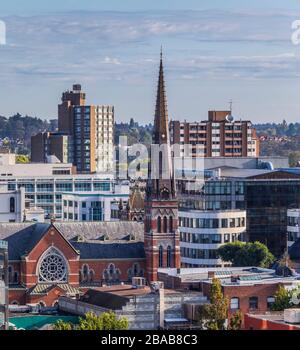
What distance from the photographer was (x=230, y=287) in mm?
51031

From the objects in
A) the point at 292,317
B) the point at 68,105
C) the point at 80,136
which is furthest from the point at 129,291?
the point at 68,105

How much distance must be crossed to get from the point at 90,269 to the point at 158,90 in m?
8.81

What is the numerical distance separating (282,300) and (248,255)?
20568 millimetres

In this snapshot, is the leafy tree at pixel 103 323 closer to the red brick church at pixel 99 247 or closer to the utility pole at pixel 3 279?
the utility pole at pixel 3 279

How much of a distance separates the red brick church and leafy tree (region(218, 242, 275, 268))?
5249 mm

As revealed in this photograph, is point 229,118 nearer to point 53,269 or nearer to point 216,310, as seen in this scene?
point 53,269

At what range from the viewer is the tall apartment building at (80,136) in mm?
146500

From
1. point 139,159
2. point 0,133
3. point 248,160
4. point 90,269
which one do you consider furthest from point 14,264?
point 0,133

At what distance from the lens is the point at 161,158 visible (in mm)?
65375

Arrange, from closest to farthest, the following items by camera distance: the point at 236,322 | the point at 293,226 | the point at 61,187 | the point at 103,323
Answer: the point at 103,323 → the point at 236,322 → the point at 293,226 → the point at 61,187

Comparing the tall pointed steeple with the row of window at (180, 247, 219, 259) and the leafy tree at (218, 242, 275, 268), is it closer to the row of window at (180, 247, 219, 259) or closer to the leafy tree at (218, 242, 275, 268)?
the leafy tree at (218, 242, 275, 268)

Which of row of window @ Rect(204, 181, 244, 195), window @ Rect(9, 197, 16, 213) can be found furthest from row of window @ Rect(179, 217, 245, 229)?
window @ Rect(9, 197, 16, 213)

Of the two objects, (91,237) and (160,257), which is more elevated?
(91,237)

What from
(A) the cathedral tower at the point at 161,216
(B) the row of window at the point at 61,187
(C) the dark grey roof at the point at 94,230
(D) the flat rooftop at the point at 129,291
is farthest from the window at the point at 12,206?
(D) the flat rooftop at the point at 129,291
